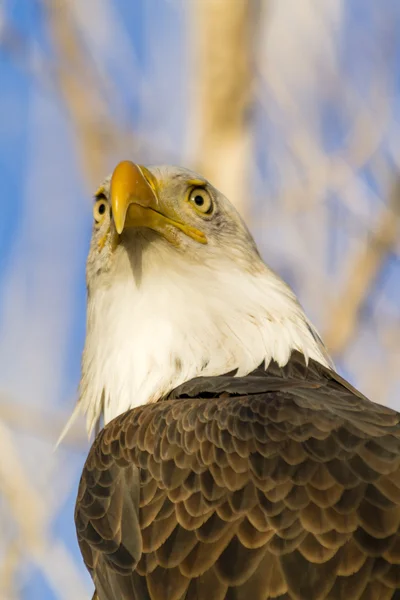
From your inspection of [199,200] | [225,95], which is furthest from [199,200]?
[225,95]

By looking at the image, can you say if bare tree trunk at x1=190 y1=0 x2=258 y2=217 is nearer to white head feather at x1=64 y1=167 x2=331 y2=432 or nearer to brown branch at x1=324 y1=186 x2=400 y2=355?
brown branch at x1=324 y1=186 x2=400 y2=355

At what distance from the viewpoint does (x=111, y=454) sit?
452 cm

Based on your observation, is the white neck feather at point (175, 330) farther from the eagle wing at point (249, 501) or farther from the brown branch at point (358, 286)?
the brown branch at point (358, 286)

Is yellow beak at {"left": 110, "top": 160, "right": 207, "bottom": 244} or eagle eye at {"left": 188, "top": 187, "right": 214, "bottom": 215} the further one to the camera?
eagle eye at {"left": 188, "top": 187, "right": 214, "bottom": 215}

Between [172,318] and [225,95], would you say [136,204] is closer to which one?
[172,318]

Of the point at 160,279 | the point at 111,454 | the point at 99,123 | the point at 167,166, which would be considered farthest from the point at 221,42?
the point at 111,454

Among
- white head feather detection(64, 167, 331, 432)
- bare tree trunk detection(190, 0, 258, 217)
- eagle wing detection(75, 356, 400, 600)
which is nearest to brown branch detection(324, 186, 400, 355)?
bare tree trunk detection(190, 0, 258, 217)

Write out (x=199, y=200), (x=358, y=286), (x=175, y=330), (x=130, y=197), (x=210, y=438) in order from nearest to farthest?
(x=210, y=438) < (x=130, y=197) < (x=175, y=330) < (x=199, y=200) < (x=358, y=286)

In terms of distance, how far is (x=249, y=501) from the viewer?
402cm

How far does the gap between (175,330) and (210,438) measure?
1276 millimetres

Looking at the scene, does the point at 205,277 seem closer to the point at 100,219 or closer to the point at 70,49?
the point at 100,219

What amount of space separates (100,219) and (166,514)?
2149 millimetres

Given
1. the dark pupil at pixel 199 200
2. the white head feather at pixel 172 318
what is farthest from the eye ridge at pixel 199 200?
the white head feather at pixel 172 318

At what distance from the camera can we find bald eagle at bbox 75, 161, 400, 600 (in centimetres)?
389
